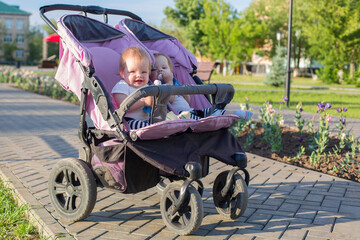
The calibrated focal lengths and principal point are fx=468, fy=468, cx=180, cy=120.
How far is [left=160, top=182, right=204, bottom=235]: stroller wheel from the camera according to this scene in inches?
132

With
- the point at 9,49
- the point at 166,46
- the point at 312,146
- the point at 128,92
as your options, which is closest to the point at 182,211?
the point at 128,92

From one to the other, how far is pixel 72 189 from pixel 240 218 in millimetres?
1406

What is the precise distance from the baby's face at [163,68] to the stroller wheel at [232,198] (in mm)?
1035

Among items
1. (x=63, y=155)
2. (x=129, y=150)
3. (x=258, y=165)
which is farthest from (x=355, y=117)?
(x=129, y=150)

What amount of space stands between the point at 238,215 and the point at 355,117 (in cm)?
815

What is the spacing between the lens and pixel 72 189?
3799 millimetres

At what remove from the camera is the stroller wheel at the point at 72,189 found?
11.9 ft

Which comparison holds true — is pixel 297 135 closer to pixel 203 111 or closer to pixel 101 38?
pixel 203 111

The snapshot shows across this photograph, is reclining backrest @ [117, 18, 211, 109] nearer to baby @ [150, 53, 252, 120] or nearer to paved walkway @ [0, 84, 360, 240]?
baby @ [150, 53, 252, 120]

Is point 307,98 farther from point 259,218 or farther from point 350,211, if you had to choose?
point 259,218

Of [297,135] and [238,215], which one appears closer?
[238,215]

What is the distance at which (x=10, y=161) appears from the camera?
578cm

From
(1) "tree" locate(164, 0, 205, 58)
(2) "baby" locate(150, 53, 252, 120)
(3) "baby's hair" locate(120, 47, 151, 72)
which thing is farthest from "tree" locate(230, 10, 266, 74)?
(3) "baby's hair" locate(120, 47, 151, 72)

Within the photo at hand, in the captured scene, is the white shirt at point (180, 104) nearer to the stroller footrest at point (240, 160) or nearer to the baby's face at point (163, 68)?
the baby's face at point (163, 68)
